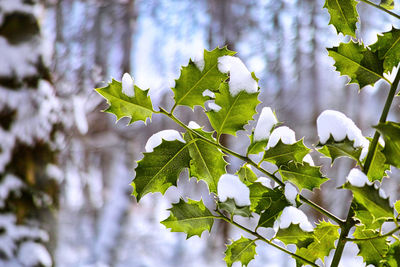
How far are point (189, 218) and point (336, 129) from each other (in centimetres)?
16

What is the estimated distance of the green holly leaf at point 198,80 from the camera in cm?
37

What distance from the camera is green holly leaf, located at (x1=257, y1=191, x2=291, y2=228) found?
37cm

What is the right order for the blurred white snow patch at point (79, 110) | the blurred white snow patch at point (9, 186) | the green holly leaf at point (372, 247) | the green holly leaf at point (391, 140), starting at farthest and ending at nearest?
the blurred white snow patch at point (79, 110) → the blurred white snow patch at point (9, 186) → the green holly leaf at point (372, 247) → the green holly leaf at point (391, 140)

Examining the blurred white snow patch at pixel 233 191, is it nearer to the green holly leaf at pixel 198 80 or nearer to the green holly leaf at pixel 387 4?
the green holly leaf at pixel 198 80

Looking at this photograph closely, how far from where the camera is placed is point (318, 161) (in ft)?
11.8

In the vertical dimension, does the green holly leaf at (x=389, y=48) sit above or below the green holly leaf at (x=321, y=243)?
above

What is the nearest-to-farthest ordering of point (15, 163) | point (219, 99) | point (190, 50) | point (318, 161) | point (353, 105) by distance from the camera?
point (219, 99)
point (15, 163)
point (318, 161)
point (353, 105)
point (190, 50)

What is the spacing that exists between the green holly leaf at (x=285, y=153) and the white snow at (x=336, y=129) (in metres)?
0.04

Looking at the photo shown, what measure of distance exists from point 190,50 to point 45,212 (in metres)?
2.55

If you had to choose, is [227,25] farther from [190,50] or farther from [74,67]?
[74,67]

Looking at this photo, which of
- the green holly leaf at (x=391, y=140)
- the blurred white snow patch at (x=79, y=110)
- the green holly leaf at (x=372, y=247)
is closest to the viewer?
the green holly leaf at (x=391, y=140)

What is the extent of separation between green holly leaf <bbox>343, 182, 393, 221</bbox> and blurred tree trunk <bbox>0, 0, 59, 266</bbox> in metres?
2.00

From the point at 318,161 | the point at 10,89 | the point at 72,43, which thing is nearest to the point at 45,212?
the point at 10,89

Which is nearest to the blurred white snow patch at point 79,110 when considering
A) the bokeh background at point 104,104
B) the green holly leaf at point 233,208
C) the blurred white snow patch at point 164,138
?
the bokeh background at point 104,104
